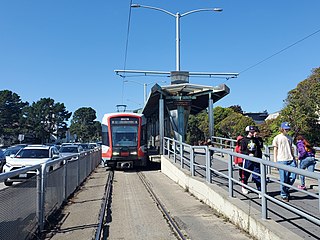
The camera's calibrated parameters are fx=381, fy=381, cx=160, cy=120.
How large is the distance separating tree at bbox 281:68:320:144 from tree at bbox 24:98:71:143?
64.9m

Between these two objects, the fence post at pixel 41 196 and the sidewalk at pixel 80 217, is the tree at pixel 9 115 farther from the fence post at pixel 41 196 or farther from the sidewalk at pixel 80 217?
the fence post at pixel 41 196

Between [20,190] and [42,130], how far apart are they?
278 feet

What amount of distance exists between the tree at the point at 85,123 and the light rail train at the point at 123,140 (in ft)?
331

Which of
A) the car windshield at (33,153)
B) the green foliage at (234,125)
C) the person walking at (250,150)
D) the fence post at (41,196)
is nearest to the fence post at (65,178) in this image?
the fence post at (41,196)

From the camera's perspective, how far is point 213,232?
7.23 m

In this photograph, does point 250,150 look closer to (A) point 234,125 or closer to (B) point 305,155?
(B) point 305,155

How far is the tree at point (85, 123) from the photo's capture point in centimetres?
12088

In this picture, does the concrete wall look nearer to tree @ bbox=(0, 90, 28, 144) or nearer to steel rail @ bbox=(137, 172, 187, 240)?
steel rail @ bbox=(137, 172, 187, 240)

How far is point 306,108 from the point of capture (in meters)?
32.1

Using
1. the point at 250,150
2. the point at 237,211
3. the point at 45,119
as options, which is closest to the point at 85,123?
the point at 45,119

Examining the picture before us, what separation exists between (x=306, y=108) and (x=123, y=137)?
18.0 metres

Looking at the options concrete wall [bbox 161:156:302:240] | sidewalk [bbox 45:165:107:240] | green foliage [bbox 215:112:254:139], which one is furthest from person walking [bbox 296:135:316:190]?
green foliage [bbox 215:112:254:139]

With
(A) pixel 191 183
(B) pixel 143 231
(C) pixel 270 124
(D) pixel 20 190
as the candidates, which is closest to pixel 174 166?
(A) pixel 191 183

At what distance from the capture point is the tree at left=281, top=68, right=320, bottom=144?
3155 cm
